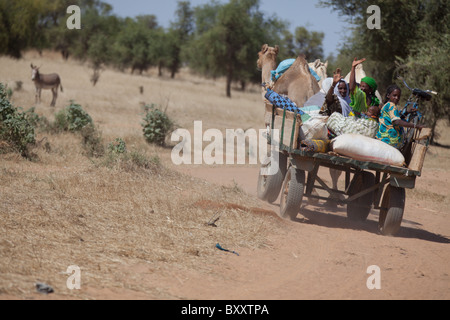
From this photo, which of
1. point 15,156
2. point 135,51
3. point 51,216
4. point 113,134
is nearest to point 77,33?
point 135,51

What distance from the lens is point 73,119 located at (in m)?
12.7

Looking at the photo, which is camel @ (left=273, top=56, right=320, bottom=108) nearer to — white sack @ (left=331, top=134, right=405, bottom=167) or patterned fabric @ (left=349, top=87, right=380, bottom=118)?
patterned fabric @ (left=349, top=87, right=380, bottom=118)

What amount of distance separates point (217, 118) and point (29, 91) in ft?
25.5

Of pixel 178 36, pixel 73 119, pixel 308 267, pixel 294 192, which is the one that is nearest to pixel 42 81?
pixel 73 119

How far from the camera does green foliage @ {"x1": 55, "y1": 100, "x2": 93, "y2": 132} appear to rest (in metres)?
12.5

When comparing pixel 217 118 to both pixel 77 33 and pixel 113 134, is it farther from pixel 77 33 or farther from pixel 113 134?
pixel 77 33

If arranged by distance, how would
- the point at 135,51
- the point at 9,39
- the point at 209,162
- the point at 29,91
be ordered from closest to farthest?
the point at 209,162 < the point at 29,91 < the point at 9,39 < the point at 135,51

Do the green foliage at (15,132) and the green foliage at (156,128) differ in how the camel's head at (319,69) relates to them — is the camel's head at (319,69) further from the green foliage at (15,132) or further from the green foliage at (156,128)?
the green foliage at (15,132)

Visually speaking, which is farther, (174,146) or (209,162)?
(174,146)

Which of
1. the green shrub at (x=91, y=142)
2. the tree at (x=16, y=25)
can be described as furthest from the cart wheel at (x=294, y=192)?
the tree at (x=16, y=25)

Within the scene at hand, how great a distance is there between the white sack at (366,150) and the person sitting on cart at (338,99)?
0.76 meters

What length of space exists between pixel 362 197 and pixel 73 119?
750 cm

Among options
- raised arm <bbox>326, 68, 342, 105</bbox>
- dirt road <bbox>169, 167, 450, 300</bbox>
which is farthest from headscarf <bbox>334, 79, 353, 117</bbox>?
dirt road <bbox>169, 167, 450, 300</bbox>
